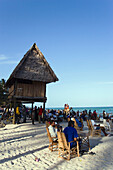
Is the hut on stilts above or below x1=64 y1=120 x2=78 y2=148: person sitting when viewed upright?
above

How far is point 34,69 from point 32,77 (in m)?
1.19

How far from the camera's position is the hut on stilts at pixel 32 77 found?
55.5 ft

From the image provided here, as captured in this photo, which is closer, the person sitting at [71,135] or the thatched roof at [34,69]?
the person sitting at [71,135]

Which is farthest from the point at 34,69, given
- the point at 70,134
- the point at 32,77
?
the point at 70,134

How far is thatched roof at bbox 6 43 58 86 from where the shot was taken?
16.9 meters

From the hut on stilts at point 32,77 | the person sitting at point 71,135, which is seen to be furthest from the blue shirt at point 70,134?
the hut on stilts at point 32,77

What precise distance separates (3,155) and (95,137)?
565 centimetres

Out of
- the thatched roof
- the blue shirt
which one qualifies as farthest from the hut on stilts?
the blue shirt

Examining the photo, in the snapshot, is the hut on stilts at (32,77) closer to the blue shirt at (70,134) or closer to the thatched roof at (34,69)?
the thatched roof at (34,69)

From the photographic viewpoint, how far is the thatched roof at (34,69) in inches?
667

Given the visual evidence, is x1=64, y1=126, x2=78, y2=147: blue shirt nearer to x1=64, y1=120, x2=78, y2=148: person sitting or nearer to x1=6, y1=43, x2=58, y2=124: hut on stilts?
x1=64, y1=120, x2=78, y2=148: person sitting

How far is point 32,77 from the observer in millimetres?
17266

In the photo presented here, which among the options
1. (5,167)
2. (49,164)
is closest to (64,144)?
(49,164)

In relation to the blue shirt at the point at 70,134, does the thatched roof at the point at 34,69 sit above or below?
above
